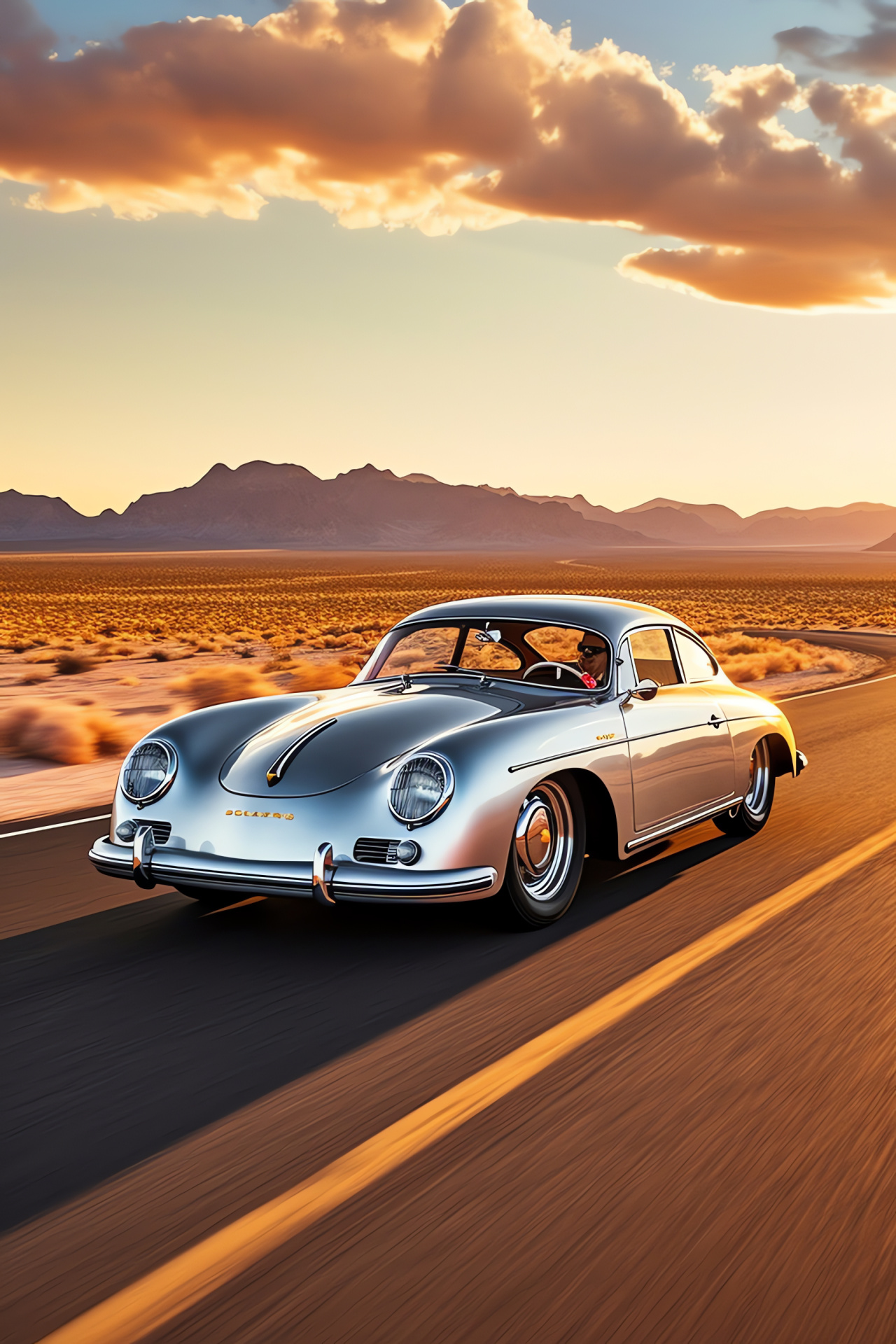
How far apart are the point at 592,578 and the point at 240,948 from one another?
114334 mm

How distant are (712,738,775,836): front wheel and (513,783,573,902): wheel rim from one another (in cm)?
186

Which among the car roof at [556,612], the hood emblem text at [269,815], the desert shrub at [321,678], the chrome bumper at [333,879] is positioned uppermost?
the car roof at [556,612]

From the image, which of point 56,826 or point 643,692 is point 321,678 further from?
point 643,692

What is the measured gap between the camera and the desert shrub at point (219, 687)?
18.0 m

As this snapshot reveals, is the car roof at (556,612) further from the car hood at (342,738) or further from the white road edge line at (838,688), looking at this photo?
the white road edge line at (838,688)

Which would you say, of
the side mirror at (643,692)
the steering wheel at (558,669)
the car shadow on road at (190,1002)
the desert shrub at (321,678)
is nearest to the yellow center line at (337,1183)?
the car shadow on road at (190,1002)

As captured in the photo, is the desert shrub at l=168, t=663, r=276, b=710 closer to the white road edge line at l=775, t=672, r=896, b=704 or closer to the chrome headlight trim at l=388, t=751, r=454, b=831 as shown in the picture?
the white road edge line at l=775, t=672, r=896, b=704

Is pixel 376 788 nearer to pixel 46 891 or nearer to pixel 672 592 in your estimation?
pixel 46 891

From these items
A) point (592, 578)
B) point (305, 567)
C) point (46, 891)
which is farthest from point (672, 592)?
point (46, 891)

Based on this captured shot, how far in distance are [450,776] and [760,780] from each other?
341 cm

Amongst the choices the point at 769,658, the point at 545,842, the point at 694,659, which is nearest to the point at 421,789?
the point at 545,842

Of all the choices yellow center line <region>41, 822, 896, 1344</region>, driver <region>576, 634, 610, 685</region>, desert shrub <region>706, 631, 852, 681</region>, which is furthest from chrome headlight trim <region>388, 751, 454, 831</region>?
desert shrub <region>706, 631, 852, 681</region>

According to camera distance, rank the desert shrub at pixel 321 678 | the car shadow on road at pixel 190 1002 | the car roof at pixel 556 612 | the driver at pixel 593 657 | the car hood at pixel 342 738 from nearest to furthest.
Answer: the car shadow on road at pixel 190 1002 → the car hood at pixel 342 738 → the car roof at pixel 556 612 → the driver at pixel 593 657 → the desert shrub at pixel 321 678

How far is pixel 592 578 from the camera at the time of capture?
388ft
